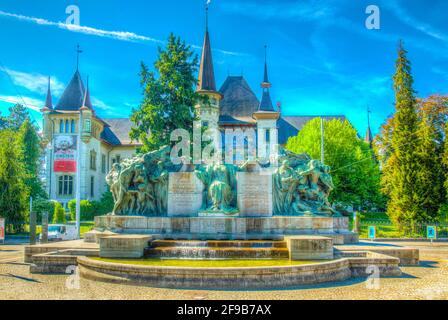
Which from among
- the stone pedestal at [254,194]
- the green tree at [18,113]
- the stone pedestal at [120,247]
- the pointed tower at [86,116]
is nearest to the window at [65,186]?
the pointed tower at [86,116]

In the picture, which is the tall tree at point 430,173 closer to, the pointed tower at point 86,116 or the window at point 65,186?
the pointed tower at point 86,116

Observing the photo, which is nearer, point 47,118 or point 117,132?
point 47,118

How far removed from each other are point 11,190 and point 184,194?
2334 cm

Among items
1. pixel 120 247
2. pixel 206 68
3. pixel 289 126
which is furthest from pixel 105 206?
pixel 120 247

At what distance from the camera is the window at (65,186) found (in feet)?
208

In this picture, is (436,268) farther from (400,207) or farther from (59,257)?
(400,207)

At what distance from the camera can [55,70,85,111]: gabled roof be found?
6431 centimetres

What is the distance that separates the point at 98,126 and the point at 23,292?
207 ft

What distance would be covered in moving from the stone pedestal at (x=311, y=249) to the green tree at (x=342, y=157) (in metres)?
33.3

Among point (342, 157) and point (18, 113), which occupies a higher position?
point (18, 113)

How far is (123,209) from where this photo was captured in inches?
645

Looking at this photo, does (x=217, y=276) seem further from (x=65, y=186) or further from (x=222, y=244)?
(x=65, y=186)

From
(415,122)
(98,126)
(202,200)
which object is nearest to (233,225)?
(202,200)

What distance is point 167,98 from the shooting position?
116 ft
